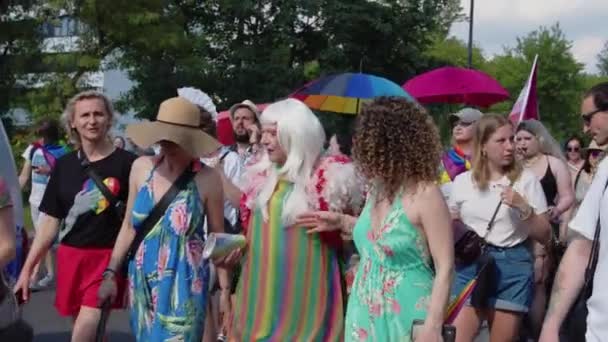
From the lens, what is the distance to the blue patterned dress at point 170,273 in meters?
5.45

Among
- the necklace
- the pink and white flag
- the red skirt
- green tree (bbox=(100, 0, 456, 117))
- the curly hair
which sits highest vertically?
green tree (bbox=(100, 0, 456, 117))

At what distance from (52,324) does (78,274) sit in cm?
371

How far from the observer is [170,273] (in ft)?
17.9

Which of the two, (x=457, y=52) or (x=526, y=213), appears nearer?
(x=526, y=213)

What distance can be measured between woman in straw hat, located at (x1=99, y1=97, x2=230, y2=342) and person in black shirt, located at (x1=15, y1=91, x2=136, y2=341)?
18.4 inches

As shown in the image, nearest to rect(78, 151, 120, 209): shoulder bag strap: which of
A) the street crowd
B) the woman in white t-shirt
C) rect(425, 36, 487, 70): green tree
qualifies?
the street crowd

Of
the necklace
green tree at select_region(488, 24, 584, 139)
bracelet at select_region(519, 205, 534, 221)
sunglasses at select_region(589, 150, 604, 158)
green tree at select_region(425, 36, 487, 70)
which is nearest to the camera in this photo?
bracelet at select_region(519, 205, 534, 221)

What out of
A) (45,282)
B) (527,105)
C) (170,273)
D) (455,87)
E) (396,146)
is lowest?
(45,282)

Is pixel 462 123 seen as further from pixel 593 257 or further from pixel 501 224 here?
pixel 593 257

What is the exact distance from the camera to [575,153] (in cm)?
1288

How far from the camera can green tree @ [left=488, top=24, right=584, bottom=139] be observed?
184ft

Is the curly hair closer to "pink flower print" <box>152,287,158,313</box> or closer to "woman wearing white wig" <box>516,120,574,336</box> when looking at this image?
"pink flower print" <box>152,287,158,313</box>

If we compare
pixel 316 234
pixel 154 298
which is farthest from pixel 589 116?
pixel 154 298

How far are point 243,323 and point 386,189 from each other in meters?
1.18
